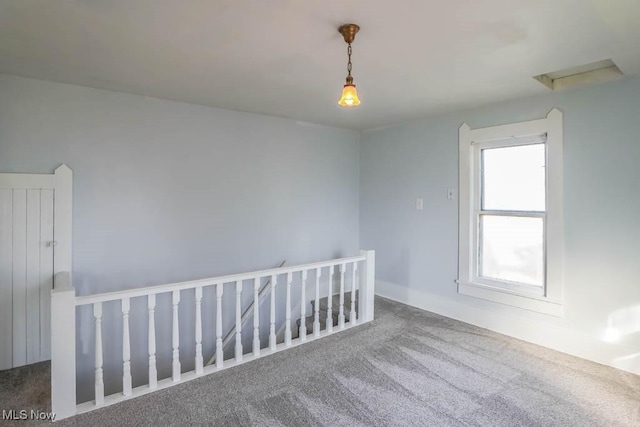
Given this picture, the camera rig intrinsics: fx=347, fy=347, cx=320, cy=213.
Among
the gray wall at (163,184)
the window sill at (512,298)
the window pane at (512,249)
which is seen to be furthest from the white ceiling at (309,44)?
the window sill at (512,298)

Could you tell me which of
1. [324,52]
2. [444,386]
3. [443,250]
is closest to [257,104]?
[324,52]

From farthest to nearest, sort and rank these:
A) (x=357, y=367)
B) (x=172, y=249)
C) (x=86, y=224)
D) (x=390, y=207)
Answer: (x=390, y=207), (x=172, y=249), (x=86, y=224), (x=357, y=367)

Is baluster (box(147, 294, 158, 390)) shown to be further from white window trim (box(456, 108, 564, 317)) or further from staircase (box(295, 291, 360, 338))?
white window trim (box(456, 108, 564, 317))

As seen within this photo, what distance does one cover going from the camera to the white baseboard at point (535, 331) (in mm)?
2635

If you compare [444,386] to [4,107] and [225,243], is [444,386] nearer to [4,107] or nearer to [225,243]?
[225,243]

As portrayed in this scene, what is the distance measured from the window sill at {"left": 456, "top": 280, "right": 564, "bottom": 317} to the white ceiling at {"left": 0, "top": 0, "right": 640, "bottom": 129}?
180 centimetres

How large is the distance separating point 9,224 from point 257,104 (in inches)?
87.7

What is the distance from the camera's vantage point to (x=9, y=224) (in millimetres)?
2617

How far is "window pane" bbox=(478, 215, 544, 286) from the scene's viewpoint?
313 cm

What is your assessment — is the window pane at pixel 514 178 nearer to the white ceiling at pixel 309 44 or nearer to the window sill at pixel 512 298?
the white ceiling at pixel 309 44

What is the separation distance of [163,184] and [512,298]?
11.2ft

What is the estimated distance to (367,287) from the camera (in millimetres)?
3484

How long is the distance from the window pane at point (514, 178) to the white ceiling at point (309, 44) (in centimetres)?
53

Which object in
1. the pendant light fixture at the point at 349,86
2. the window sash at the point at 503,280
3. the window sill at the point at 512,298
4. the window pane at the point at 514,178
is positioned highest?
the pendant light fixture at the point at 349,86
